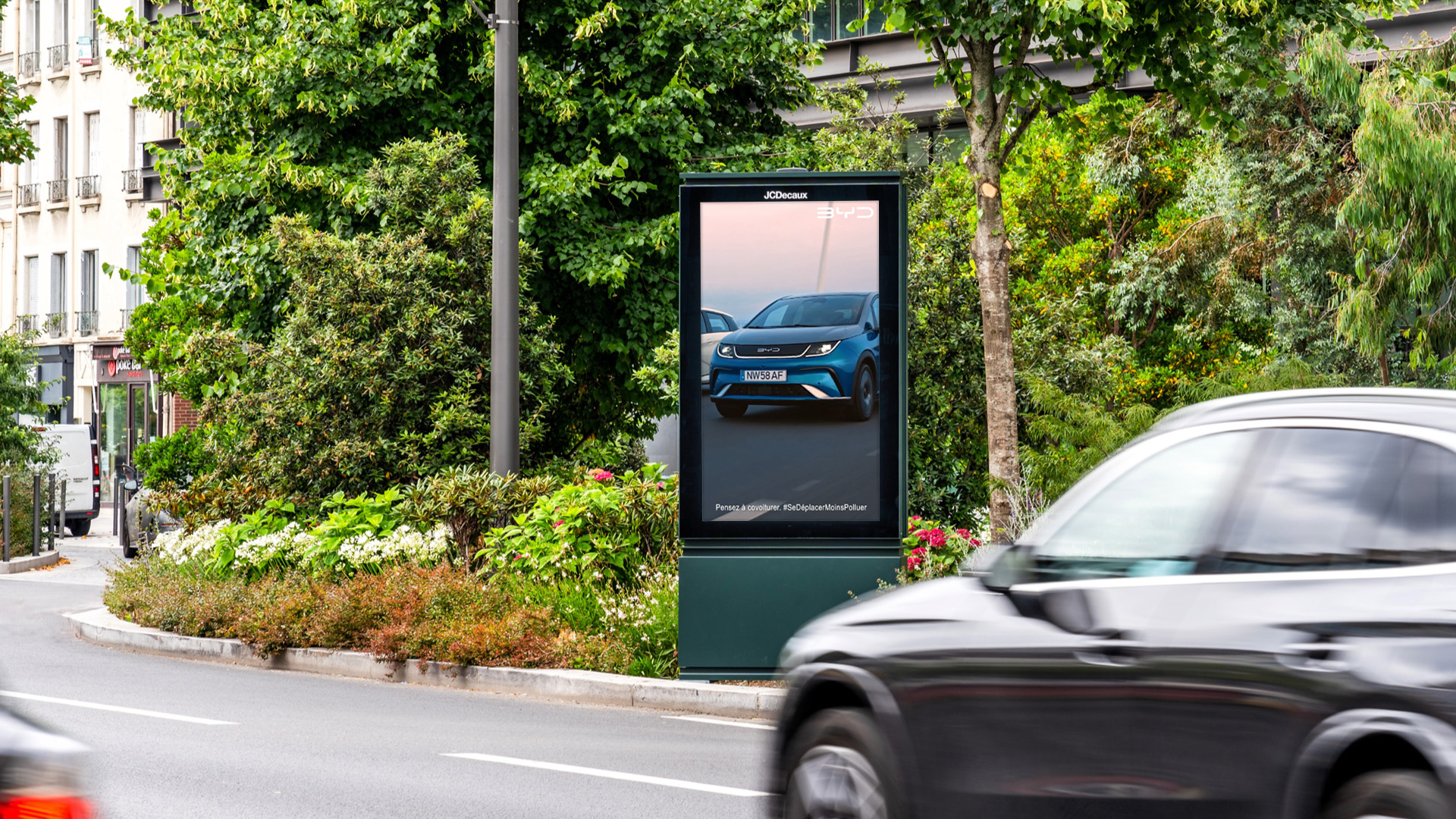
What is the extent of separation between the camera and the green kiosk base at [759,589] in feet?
34.5

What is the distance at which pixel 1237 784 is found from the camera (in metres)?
3.73

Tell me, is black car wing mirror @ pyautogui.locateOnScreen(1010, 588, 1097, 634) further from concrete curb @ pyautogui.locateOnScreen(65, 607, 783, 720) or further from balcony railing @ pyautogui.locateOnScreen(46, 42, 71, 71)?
balcony railing @ pyautogui.locateOnScreen(46, 42, 71, 71)

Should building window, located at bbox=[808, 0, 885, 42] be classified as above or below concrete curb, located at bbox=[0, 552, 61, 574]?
above

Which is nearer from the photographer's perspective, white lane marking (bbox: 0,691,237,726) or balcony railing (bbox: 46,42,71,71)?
white lane marking (bbox: 0,691,237,726)

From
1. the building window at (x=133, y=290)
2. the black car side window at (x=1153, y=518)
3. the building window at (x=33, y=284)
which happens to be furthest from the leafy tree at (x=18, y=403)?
the building window at (x=33, y=284)

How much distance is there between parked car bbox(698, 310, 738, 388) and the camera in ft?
34.3

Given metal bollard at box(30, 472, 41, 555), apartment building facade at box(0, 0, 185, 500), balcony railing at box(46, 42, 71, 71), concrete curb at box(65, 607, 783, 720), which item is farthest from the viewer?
balcony railing at box(46, 42, 71, 71)

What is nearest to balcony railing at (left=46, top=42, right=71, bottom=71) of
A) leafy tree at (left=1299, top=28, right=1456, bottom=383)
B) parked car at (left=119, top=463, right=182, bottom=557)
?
parked car at (left=119, top=463, right=182, bottom=557)

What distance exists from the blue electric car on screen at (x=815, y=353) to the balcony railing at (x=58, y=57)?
47.6 m

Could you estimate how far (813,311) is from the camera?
10.4 metres

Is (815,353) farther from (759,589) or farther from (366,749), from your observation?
(366,749)

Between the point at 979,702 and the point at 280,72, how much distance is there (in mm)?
15516

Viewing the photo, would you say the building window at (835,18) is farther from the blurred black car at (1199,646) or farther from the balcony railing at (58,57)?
the balcony railing at (58,57)

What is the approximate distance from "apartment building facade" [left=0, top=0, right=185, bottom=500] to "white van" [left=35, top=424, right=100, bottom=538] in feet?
47.2
